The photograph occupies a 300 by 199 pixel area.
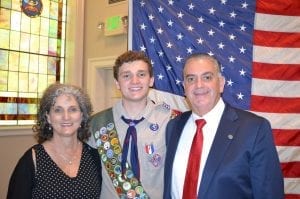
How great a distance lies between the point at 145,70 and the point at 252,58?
1429 mm

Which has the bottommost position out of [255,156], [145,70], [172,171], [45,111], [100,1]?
[172,171]

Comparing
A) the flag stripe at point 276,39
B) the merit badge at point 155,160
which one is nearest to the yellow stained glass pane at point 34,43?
the flag stripe at point 276,39

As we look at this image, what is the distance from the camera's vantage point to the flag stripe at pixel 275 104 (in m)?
3.19

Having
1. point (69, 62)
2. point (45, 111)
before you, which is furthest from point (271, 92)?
point (69, 62)

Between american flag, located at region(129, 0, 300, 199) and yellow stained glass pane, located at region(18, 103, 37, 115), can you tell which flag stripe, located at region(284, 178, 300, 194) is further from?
yellow stained glass pane, located at region(18, 103, 37, 115)

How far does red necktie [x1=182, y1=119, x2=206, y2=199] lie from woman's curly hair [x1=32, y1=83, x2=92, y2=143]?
721 mm

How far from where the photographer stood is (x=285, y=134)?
321 cm

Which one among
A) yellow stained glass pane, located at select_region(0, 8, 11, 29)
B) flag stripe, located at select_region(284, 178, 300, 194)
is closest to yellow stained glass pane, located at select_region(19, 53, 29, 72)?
yellow stained glass pane, located at select_region(0, 8, 11, 29)

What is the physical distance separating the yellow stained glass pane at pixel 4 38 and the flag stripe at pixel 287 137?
423 cm

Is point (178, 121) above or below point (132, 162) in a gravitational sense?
above

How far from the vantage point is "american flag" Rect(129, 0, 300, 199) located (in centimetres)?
321

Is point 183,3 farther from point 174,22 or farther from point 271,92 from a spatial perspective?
point 271,92

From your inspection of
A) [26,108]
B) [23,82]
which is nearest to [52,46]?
[23,82]

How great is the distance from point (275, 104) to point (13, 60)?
→ 4.13 meters
